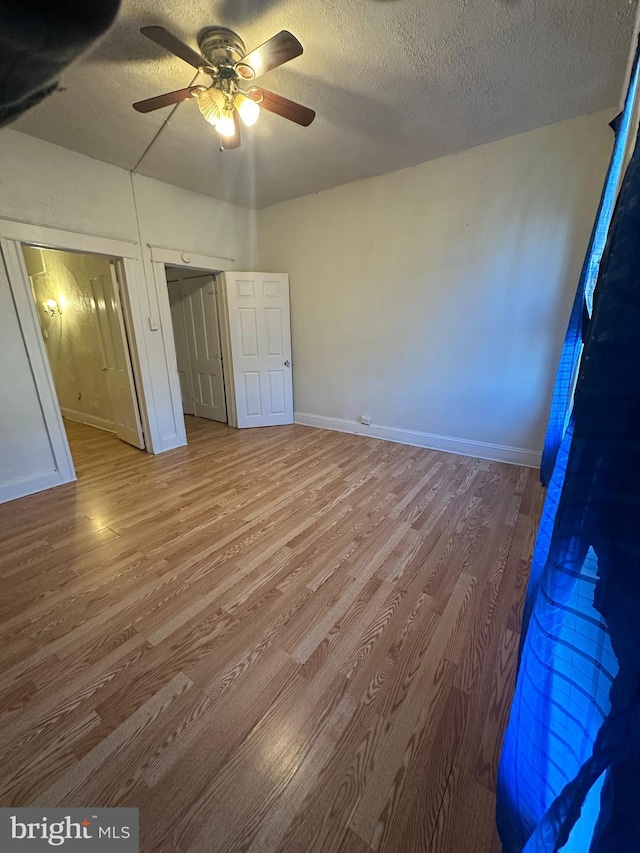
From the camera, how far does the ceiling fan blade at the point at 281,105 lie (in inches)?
71.4

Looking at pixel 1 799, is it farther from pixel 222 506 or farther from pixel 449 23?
pixel 449 23

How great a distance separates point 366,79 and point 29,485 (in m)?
3.98

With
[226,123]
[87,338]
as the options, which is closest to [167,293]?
[87,338]

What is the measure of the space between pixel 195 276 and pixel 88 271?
3.92ft

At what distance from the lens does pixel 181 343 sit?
4.82 m

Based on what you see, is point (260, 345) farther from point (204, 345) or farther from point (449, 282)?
point (449, 282)

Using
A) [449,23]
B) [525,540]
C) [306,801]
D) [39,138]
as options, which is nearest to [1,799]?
[306,801]

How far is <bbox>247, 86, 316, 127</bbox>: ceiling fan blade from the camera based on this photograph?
1.81m

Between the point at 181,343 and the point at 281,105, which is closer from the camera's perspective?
the point at 281,105

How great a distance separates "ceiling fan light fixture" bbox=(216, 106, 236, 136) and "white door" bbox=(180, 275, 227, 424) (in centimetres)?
226

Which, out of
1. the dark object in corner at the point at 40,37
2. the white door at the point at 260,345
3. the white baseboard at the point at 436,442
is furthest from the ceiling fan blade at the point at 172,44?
the white baseboard at the point at 436,442

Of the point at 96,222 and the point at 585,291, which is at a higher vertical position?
the point at 96,222

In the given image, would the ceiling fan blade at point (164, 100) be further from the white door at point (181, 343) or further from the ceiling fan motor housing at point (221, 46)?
the white door at point (181, 343)

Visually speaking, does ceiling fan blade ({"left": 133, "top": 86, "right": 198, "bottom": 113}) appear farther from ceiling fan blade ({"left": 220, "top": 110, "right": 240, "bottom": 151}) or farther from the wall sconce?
the wall sconce
